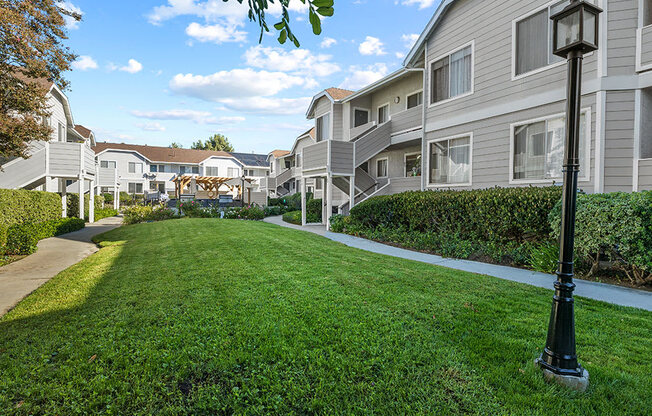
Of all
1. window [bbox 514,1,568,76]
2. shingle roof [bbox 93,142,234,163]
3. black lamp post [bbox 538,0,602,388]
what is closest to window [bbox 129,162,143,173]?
shingle roof [bbox 93,142,234,163]

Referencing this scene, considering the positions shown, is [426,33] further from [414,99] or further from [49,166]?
[49,166]

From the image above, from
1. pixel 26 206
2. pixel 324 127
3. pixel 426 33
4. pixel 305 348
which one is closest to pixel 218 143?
pixel 324 127

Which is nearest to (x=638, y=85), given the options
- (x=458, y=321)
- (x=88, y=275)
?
(x=458, y=321)

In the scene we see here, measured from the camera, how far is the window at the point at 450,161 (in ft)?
38.2

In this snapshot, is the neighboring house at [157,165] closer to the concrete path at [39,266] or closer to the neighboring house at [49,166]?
the neighboring house at [49,166]

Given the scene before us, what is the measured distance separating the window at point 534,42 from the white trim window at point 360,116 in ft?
33.6

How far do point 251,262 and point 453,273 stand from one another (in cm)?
382

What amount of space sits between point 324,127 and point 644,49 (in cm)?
1568

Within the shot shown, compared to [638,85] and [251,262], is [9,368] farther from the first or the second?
[638,85]

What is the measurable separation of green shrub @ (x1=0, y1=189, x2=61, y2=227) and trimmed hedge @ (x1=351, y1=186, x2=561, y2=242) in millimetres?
12661

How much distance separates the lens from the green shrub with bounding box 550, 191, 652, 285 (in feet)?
18.7

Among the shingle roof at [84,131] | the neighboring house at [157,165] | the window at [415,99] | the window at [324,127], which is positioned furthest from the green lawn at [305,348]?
the neighboring house at [157,165]

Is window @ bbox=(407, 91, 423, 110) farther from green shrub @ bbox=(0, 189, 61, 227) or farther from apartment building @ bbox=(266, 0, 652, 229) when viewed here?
green shrub @ bbox=(0, 189, 61, 227)

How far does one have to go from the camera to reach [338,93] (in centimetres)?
2095
